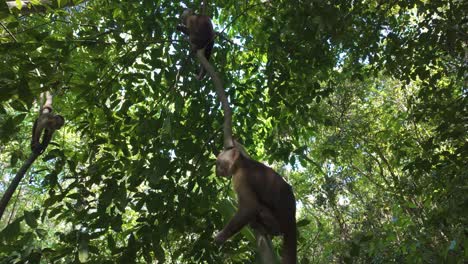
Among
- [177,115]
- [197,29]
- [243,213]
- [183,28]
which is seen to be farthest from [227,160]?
[183,28]

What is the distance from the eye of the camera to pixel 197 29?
4277 millimetres

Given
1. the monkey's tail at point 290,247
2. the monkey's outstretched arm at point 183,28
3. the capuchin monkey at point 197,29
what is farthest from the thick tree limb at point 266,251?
the monkey's outstretched arm at point 183,28

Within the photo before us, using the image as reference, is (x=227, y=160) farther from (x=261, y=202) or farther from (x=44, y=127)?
(x=44, y=127)

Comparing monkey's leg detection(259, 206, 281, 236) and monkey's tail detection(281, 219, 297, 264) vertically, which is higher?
monkey's leg detection(259, 206, 281, 236)

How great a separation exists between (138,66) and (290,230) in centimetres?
253

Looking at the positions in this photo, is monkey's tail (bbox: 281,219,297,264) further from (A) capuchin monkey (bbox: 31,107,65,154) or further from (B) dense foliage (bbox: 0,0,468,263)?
(A) capuchin monkey (bbox: 31,107,65,154)

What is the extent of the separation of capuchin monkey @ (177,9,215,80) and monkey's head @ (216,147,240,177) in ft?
6.88

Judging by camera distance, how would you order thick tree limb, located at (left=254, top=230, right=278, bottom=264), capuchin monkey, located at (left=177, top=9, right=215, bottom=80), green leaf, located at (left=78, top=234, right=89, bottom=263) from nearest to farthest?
thick tree limb, located at (left=254, top=230, right=278, bottom=264), green leaf, located at (left=78, top=234, right=89, bottom=263), capuchin monkey, located at (left=177, top=9, right=215, bottom=80)

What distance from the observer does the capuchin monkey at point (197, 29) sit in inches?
165

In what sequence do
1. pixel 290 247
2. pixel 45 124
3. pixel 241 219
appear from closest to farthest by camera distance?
1. pixel 241 219
2. pixel 290 247
3. pixel 45 124

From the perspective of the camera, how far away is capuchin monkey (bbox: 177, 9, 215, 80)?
13.8 ft

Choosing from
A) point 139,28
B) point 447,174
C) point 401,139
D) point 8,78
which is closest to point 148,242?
point 8,78

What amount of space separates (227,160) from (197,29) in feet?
8.26

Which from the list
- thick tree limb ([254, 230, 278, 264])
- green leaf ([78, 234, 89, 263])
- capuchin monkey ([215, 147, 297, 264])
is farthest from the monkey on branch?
green leaf ([78, 234, 89, 263])
